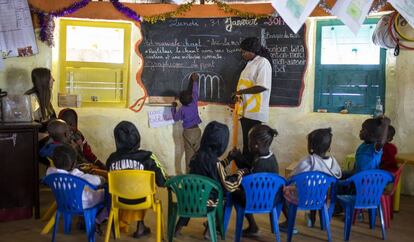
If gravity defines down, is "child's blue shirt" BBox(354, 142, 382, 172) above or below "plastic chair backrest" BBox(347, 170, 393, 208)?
above

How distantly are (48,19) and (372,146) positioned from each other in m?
4.13

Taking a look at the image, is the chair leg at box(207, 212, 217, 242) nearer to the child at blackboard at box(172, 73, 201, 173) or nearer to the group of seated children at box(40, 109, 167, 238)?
the group of seated children at box(40, 109, 167, 238)

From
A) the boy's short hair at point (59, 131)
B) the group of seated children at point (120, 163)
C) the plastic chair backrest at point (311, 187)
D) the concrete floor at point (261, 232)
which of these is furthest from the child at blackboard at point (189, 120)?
the plastic chair backrest at point (311, 187)

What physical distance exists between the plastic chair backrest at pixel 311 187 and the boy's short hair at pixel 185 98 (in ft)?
8.66

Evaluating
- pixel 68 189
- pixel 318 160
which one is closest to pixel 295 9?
pixel 318 160

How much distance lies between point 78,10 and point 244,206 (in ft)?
12.5

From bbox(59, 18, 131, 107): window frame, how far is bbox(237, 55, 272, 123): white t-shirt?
5.76 feet

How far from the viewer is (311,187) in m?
4.07

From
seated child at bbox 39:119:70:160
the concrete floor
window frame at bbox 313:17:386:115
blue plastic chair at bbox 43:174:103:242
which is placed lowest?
the concrete floor

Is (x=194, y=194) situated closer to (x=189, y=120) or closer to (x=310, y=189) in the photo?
(x=310, y=189)

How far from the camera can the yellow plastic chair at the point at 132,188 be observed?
12.4 ft

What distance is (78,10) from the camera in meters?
6.59

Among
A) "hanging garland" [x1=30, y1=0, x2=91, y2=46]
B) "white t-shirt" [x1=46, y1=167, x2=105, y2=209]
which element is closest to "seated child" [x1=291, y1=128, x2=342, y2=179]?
"white t-shirt" [x1=46, y1=167, x2=105, y2=209]

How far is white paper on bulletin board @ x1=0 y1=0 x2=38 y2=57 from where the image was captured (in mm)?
6164
